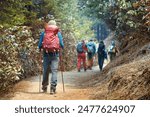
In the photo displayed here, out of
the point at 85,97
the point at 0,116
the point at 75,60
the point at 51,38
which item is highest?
the point at 51,38

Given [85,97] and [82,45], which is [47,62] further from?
[82,45]

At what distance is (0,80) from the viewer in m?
11.0

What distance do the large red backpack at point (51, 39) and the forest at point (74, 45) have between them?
4.30 ft

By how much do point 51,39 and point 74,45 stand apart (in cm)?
1583

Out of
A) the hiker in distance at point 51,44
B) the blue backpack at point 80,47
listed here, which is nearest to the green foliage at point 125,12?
the blue backpack at point 80,47

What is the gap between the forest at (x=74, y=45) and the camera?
30.7 feet

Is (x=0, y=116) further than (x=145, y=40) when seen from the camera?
No

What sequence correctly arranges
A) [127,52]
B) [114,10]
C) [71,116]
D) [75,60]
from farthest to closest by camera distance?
[75,60], [114,10], [127,52], [71,116]

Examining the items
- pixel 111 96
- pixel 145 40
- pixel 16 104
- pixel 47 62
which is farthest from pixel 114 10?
pixel 16 104

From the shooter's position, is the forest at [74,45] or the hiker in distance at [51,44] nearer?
the forest at [74,45]

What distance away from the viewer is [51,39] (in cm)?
1081

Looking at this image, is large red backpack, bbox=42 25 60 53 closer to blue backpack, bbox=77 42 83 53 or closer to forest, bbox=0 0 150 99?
forest, bbox=0 0 150 99

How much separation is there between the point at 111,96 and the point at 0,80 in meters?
3.25

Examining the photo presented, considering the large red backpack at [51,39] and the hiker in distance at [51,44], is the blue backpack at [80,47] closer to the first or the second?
the hiker in distance at [51,44]
